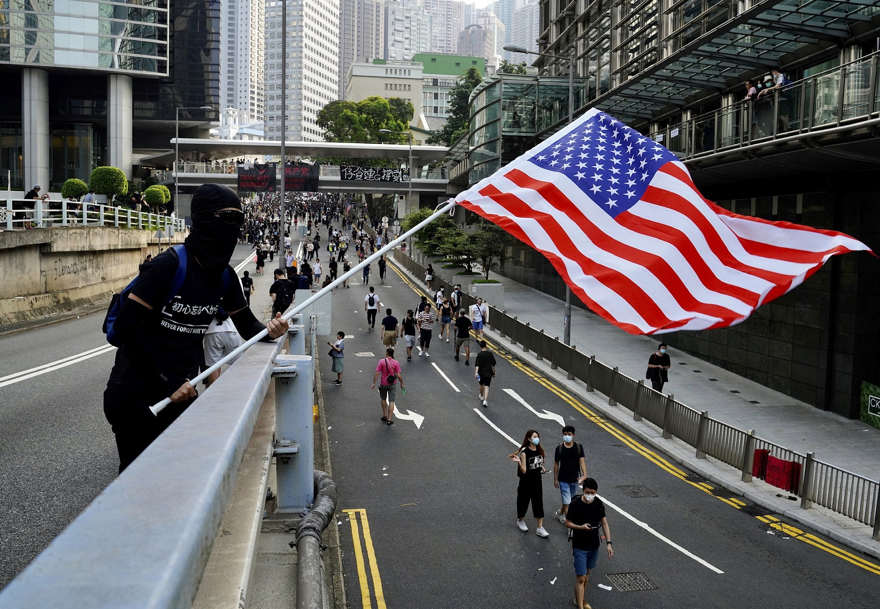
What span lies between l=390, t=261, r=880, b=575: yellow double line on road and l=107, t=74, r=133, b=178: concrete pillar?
5346 cm

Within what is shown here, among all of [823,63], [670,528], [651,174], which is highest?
[823,63]

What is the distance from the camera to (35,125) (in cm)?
6378

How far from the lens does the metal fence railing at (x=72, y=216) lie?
2291cm

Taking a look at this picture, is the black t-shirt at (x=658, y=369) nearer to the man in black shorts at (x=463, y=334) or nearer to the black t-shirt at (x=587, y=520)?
the man in black shorts at (x=463, y=334)

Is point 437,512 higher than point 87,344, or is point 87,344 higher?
point 87,344

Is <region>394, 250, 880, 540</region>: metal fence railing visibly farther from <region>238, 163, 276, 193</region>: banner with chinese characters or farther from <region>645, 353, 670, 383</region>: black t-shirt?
<region>238, 163, 276, 193</region>: banner with chinese characters

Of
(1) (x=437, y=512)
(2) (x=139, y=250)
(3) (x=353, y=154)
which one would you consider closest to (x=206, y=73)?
(3) (x=353, y=154)

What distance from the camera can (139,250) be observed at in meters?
34.3

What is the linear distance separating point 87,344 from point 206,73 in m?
67.3

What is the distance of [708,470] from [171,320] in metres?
12.8

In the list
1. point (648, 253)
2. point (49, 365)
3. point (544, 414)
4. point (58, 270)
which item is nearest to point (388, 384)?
point (544, 414)

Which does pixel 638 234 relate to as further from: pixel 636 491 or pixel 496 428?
pixel 496 428

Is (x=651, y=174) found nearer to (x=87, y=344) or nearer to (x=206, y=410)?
(x=206, y=410)

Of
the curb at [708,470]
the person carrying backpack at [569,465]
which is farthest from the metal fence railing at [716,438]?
the person carrying backpack at [569,465]
